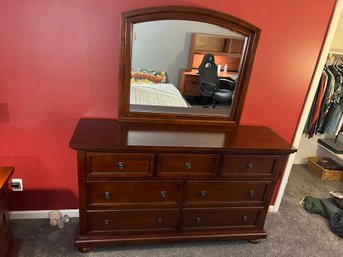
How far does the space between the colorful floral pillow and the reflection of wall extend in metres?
0.03

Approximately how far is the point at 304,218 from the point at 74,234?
6.83ft

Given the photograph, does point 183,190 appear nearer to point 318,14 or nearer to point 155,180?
point 155,180

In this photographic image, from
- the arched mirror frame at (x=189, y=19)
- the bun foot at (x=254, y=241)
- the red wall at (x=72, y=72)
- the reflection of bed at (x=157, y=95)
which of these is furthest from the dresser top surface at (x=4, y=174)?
the bun foot at (x=254, y=241)

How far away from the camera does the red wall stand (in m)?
1.65

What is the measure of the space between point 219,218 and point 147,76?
1200mm

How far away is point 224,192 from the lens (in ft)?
6.29

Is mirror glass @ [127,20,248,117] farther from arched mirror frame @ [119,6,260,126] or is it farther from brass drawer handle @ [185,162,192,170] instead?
brass drawer handle @ [185,162,192,170]

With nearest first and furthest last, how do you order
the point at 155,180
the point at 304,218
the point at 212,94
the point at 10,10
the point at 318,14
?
1. the point at 10,10
2. the point at 155,180
3. the point at 318,14
4. the point at 212,94
5. the point at 304,218

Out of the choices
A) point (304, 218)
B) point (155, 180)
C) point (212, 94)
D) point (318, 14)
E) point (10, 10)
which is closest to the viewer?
point (10, 10)

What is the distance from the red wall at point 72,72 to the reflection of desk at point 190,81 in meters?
0.23

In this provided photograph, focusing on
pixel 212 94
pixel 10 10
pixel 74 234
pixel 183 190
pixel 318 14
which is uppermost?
pixel 318 14

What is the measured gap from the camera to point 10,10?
1570 millimetres

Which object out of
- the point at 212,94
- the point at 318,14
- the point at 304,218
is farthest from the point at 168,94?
the point at 304,218

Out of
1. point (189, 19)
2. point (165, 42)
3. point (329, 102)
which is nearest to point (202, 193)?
point (165, 42)
